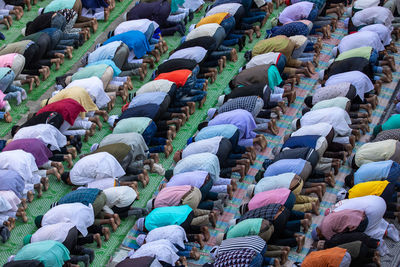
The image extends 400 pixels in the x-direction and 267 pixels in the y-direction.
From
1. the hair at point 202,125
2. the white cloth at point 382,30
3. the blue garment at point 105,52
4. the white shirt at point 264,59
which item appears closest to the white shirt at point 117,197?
the hair at point 202,125

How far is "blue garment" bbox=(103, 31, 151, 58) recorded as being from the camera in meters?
24.2

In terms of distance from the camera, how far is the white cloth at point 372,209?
18453 mm

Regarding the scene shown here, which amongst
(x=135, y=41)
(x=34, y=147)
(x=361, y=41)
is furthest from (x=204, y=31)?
(x=34, y=147)

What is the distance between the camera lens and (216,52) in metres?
24.4

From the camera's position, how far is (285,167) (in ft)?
65.3

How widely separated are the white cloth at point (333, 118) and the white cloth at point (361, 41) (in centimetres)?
297

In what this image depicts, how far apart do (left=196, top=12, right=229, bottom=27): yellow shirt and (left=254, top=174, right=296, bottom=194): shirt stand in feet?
20.1

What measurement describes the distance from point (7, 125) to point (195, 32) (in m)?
5.05

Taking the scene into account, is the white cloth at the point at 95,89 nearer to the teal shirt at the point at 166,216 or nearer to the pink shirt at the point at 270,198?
the teal shirt at the point at 166,216

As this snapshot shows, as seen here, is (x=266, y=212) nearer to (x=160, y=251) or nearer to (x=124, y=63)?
(x=160, y=251)

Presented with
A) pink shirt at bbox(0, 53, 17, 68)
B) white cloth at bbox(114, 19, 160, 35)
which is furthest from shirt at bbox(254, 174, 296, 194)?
pink shirt at bbox(0, 53, 17, 68)

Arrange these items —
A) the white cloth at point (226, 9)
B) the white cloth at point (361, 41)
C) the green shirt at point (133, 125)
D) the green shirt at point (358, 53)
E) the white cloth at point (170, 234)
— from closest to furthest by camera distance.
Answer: the white cloth at point (170, 234), the green shirt at point (133, 125), the green shirt at point (358, 53), the white cloth at point (361, 41), the white cloth at point (226, 9)

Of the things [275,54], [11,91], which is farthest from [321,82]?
[11,91]

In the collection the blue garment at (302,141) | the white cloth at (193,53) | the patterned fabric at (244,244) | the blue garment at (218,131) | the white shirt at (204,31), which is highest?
the white shirt at (204,31)
